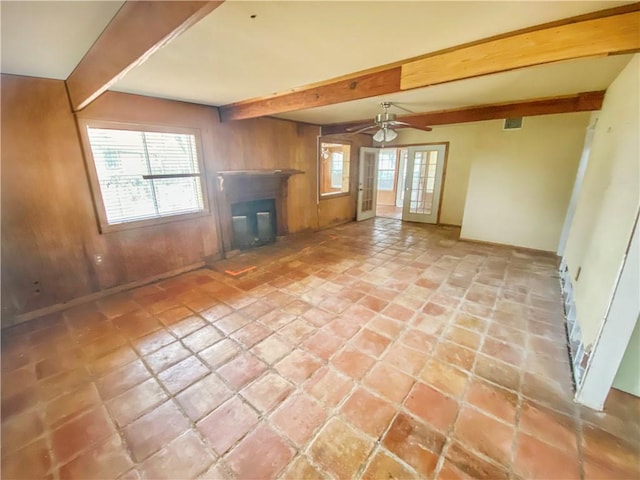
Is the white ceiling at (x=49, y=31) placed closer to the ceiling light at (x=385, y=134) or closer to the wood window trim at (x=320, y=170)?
the ceiling light at (x=385, y=134)

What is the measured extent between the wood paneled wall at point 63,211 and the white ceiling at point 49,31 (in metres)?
0.42

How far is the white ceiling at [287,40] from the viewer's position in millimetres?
1376

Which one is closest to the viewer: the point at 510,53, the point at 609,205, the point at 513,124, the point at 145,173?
the point at 510,53

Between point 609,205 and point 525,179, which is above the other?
point 525,179

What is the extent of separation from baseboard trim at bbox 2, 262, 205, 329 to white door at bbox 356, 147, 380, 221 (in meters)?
4.51

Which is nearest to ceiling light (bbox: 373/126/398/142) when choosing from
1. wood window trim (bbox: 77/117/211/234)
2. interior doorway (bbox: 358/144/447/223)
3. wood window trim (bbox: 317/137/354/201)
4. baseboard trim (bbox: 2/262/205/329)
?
wood window trim (bbox: 317/137/354/201)

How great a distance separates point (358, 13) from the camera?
1.41 metres

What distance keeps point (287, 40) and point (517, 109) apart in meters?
3.56

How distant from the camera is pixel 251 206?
4656mm

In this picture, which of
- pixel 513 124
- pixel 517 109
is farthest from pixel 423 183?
pixel 517 109

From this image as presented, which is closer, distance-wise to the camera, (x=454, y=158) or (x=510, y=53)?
(x=510, y=53)

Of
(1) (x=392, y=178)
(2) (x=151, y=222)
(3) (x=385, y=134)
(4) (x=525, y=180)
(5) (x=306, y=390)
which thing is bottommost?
(5) (x=306, y=390)

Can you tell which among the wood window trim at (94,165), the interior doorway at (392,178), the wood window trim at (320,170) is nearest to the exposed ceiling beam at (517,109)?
A: the wood window trim at (320,170)

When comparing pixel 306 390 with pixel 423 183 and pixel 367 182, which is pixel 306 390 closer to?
pixel 367 182
